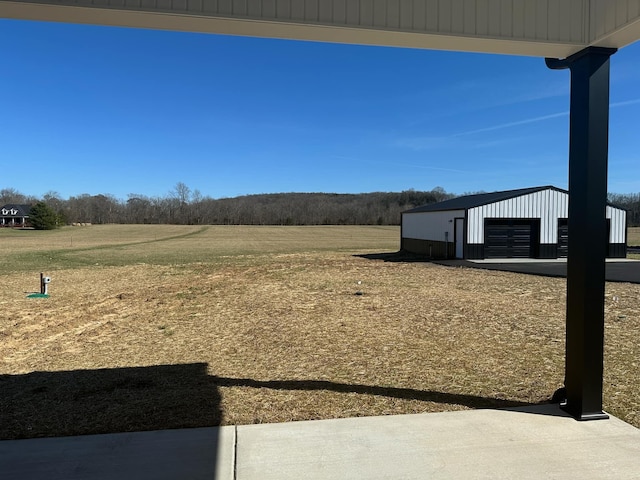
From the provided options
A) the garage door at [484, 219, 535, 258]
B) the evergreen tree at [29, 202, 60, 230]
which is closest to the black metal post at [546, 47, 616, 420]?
the garage door at [484, 219, 535, 258]

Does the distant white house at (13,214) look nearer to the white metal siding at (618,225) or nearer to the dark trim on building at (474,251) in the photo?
the dark trim on building at (474,251)

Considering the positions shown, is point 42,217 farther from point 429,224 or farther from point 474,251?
point 474,251

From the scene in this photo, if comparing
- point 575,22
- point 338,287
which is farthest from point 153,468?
point 338,287

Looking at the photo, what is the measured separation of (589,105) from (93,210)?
142304mm

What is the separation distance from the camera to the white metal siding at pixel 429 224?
24547mm

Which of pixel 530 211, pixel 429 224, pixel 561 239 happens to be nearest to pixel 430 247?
pixel 429 224

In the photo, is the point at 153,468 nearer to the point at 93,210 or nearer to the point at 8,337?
the point at 8,337

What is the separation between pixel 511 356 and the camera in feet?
18.9

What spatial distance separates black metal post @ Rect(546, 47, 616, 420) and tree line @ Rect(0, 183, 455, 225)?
11845 centimetres

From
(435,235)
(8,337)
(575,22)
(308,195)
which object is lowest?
(8,337)

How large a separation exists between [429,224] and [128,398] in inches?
983

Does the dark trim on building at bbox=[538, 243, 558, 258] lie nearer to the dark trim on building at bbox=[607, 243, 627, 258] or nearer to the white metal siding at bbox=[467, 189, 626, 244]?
the white metal siding at bbox=[467, 189, 626, 244]

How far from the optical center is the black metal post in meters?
3.54

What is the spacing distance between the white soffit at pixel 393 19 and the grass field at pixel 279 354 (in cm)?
318
